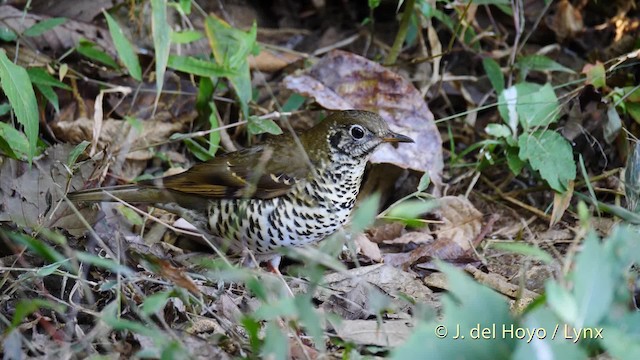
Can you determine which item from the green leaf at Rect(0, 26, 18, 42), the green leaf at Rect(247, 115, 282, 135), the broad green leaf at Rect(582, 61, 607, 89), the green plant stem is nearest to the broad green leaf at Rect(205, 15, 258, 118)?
the green leaf at Rect(247, 115, 282, 135)

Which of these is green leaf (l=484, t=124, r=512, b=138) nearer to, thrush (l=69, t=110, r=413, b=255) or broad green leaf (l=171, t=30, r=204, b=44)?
thrush (l=69, t=110, r=413, b=255)

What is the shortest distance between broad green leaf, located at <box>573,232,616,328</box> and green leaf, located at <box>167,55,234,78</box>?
9.29 ft

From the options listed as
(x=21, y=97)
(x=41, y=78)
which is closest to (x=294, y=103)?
(x=41, y=78)

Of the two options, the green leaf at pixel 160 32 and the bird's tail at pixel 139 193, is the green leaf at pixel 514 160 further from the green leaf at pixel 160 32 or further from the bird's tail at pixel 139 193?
the green leaf at pixel 160 32

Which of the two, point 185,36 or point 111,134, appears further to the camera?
point 111,134

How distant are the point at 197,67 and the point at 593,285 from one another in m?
3.05

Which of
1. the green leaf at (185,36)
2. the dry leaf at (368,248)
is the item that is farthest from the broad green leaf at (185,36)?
the dry leaf at (368,248)

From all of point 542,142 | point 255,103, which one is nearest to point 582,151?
point 542,142

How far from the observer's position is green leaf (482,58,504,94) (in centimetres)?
535

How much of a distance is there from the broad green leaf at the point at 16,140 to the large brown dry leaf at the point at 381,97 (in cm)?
141

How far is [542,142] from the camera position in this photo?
4777mm

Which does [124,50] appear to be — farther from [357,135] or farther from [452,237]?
[452,237]

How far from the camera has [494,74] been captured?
538 centimetres

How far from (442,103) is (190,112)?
1515mm
